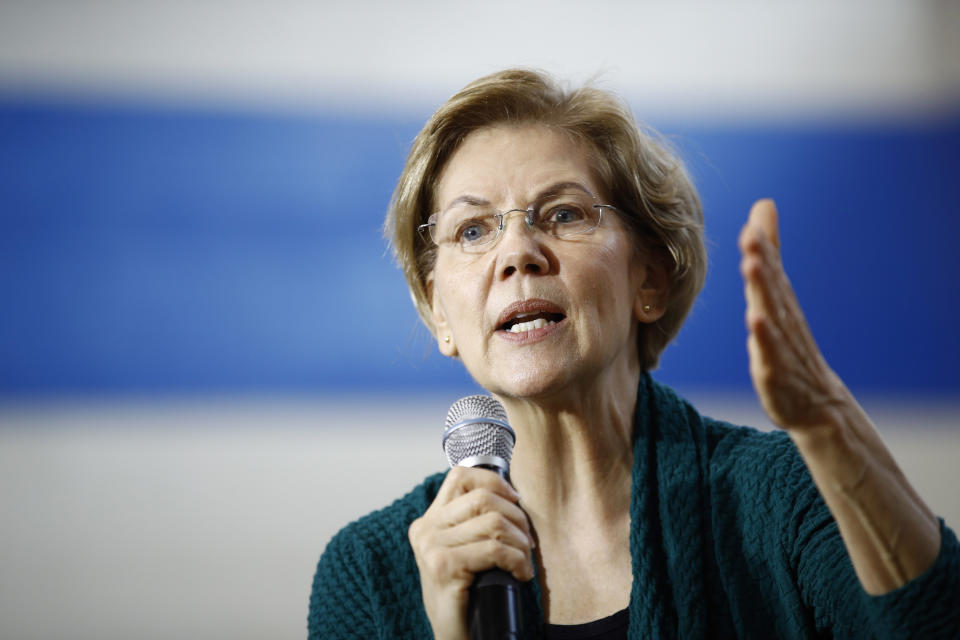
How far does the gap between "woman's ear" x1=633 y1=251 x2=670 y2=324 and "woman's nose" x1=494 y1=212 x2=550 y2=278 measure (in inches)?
10.9

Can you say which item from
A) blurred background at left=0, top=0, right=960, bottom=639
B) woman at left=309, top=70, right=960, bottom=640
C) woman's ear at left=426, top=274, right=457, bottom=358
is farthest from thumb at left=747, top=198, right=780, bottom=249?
blurred background at left=0, top=0, right=960, bottom=639

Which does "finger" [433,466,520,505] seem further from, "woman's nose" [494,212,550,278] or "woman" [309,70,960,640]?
"woman's nose" [494,212,550,278]

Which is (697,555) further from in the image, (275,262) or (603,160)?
(275,262)

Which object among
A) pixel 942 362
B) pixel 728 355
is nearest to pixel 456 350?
pixel 728 355

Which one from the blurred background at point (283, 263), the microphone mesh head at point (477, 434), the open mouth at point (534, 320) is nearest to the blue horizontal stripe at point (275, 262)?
the blurred background at point (283, 263)

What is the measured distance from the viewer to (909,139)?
3455mm

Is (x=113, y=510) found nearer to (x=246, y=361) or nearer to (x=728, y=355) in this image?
(x=246, y=361)

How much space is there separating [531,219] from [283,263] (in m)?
1.84

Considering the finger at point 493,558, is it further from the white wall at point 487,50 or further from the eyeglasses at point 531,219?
the white wall at point 487,50

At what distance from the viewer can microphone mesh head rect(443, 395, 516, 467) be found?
1089mm

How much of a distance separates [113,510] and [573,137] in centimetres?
228

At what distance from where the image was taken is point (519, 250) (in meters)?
1.38

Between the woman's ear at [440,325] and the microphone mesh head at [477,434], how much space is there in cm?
48

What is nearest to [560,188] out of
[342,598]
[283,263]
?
[342,598]
